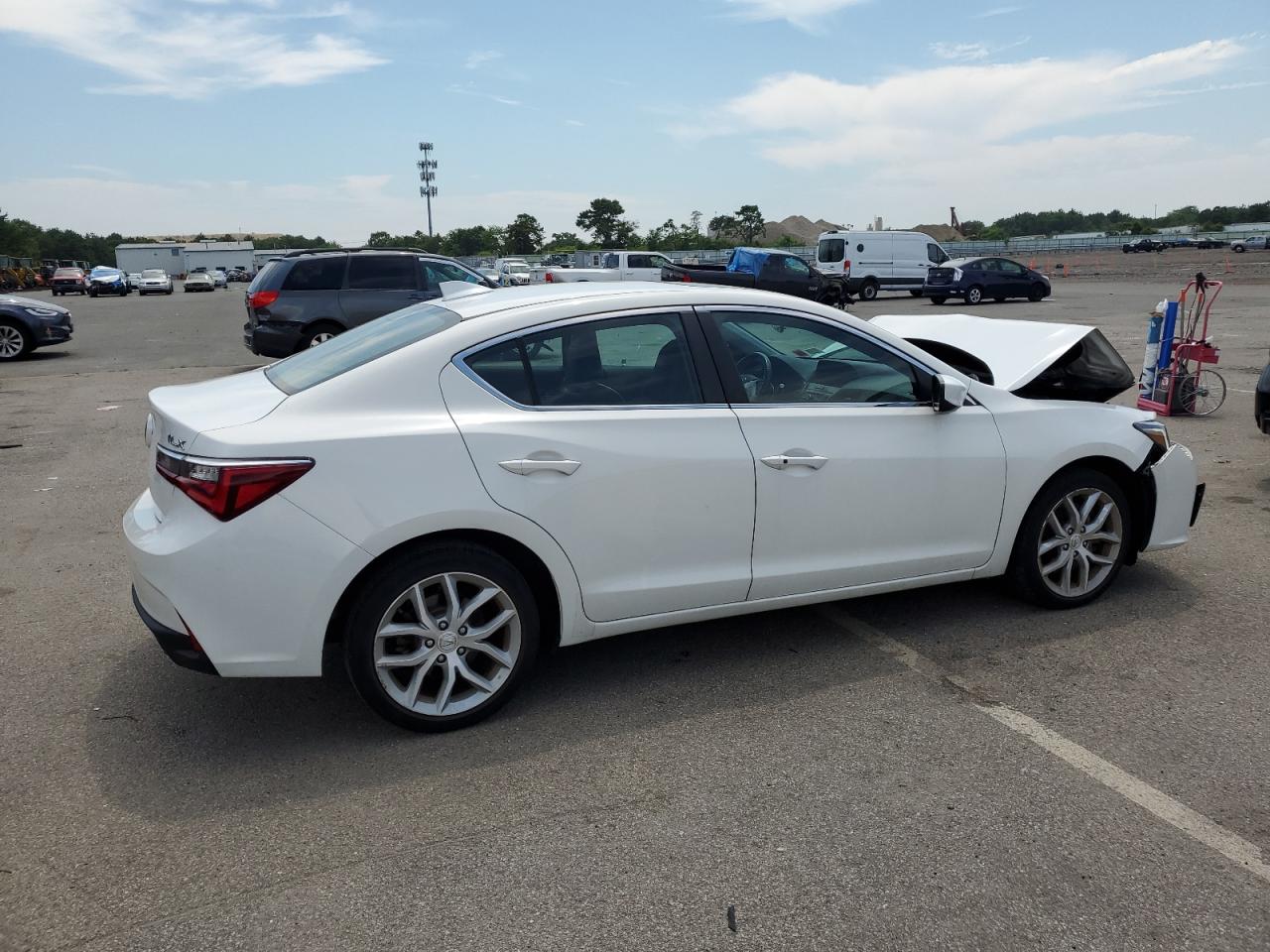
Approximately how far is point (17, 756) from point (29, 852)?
0.67m

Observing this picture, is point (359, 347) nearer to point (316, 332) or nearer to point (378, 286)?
point (316, 332)

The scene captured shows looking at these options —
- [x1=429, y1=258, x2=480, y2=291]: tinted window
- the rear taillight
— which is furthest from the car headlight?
[x1=429, y1=258, x2=480, y2=291]: tinted window

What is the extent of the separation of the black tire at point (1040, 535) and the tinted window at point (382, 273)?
11.1 metres

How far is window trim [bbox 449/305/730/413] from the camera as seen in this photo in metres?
3.59

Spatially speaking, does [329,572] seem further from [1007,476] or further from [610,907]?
[1007,476]

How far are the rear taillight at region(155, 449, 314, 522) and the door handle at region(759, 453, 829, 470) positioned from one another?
1.71 m

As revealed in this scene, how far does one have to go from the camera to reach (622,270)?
31422 mm

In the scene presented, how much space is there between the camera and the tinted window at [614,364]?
145 inches

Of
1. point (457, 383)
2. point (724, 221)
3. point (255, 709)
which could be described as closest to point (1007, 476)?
point (457, 383)

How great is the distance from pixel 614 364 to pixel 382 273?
11.0 m

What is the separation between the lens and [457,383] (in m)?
3.55

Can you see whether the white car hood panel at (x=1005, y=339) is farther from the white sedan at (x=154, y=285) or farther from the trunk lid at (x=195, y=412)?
the white sedan at (x=154, y=285)

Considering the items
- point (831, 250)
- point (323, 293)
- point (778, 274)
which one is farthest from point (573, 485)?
point (831, 250)

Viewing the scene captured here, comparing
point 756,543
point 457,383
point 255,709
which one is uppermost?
point 457,383
